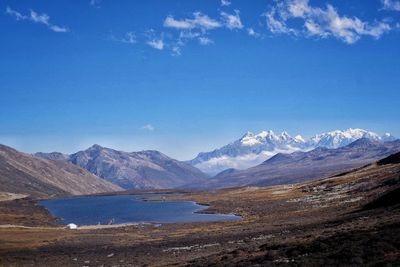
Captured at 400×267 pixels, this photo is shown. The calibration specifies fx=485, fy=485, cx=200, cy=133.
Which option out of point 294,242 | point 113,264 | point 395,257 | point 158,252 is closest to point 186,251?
point 158,252

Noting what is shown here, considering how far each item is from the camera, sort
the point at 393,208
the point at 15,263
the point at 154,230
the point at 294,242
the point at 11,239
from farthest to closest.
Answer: the point at 154,230
the point at 11,239
the point at 15,263
the point at 393,208
the point at 294,242

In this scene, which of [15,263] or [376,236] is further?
[15,263]

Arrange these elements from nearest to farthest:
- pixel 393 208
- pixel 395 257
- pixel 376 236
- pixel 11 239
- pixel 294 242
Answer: pixel 395 257 < pixel 376 236 < pixel 294 242 < pixel 393 208 < pixel 11 239

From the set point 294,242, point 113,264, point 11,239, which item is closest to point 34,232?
point 11,239

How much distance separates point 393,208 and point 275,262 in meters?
25.2

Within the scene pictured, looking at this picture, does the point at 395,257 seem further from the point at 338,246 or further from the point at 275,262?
the point at 275,262

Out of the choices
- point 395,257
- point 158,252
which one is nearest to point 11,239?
point 158,252

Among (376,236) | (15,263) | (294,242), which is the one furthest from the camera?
(15,263)

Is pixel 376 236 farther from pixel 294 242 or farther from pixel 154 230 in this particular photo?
pixel 154 230

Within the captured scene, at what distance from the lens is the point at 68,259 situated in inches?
2606

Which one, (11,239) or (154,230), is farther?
(154,230)

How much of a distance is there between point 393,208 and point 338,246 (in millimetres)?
21739

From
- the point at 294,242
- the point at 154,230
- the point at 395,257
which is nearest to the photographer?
the point at 395,257

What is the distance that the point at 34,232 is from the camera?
111 m
